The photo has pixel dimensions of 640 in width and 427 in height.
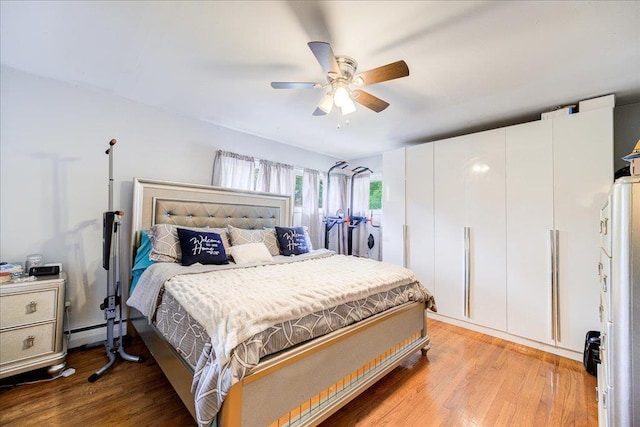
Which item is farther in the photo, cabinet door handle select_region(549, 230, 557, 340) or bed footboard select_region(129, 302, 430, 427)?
cabinet door handle select_region(549, 230, 557, 340)

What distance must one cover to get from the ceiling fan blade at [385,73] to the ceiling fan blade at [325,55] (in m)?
0.19

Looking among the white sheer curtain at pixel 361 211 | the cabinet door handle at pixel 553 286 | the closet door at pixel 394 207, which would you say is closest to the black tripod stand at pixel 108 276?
the closet door at pixel 394 207

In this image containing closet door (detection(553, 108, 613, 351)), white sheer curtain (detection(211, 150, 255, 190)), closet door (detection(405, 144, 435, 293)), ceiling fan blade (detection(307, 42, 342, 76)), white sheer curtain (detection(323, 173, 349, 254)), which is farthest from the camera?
white sheer curtain (detection(323, 173, 349, 254))

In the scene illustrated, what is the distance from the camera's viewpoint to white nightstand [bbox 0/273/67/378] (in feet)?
5.77

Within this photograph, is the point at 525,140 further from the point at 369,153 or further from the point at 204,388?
the point at 204,388

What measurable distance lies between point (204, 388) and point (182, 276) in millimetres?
965

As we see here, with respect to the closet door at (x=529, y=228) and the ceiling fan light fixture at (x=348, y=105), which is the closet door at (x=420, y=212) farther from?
the ceiling fan light fixture at (x=348, y=105)

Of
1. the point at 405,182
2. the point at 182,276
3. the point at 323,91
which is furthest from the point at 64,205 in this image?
the point at 405,182

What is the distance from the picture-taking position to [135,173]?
2.69 meters

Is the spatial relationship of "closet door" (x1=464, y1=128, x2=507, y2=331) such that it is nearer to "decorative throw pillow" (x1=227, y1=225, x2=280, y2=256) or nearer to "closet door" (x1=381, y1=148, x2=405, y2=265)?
"closet door" (x1=381, y1=148, x2=405, y2=265)

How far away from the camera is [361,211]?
15.9ft

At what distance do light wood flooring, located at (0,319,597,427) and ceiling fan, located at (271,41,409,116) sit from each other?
7.13 ft

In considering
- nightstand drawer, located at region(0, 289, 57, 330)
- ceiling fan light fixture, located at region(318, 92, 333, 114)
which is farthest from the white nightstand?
ceiling fan light fixture, located at region(318, 92, 333, 114)

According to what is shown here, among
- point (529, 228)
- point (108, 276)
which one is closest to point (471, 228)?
point (529, 228)
